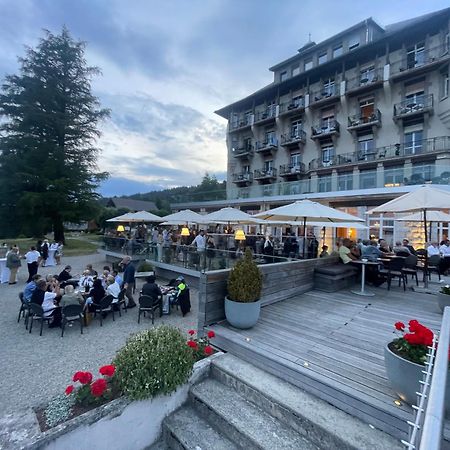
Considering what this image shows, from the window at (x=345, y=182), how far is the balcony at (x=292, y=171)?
895cm

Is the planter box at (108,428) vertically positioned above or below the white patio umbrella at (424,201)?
below

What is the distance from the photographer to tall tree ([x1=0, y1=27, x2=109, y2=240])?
21.5 metres

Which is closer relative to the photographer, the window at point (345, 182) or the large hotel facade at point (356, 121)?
the window at point (345, 182)

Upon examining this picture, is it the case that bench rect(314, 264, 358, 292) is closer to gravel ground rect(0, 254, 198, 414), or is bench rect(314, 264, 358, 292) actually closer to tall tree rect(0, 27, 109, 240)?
gravel ground rect(0, 254, 198, 414)

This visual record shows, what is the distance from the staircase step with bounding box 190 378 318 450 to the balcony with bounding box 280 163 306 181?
83.6 feet

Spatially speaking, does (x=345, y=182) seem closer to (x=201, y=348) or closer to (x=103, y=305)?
(x=103, y=305)

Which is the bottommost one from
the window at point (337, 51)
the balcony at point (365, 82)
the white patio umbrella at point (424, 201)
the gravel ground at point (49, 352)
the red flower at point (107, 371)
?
the gravel ground at point (49, 352)

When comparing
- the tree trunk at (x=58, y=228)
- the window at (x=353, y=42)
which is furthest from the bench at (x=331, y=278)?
the window at (x=353, y=42)

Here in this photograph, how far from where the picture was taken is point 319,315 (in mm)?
4773

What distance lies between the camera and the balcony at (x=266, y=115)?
2858 centimetres

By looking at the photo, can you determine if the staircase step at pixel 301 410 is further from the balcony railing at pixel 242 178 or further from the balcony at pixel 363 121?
the balcony railing at pixel 242 178

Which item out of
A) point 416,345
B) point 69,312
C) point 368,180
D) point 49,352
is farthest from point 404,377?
point 368,180

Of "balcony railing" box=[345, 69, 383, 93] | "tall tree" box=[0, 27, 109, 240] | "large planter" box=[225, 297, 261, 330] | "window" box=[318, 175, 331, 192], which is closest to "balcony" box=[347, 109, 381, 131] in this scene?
"balcony railing" box=[345, 69, 383, 93]

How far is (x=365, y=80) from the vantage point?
21984 mm
